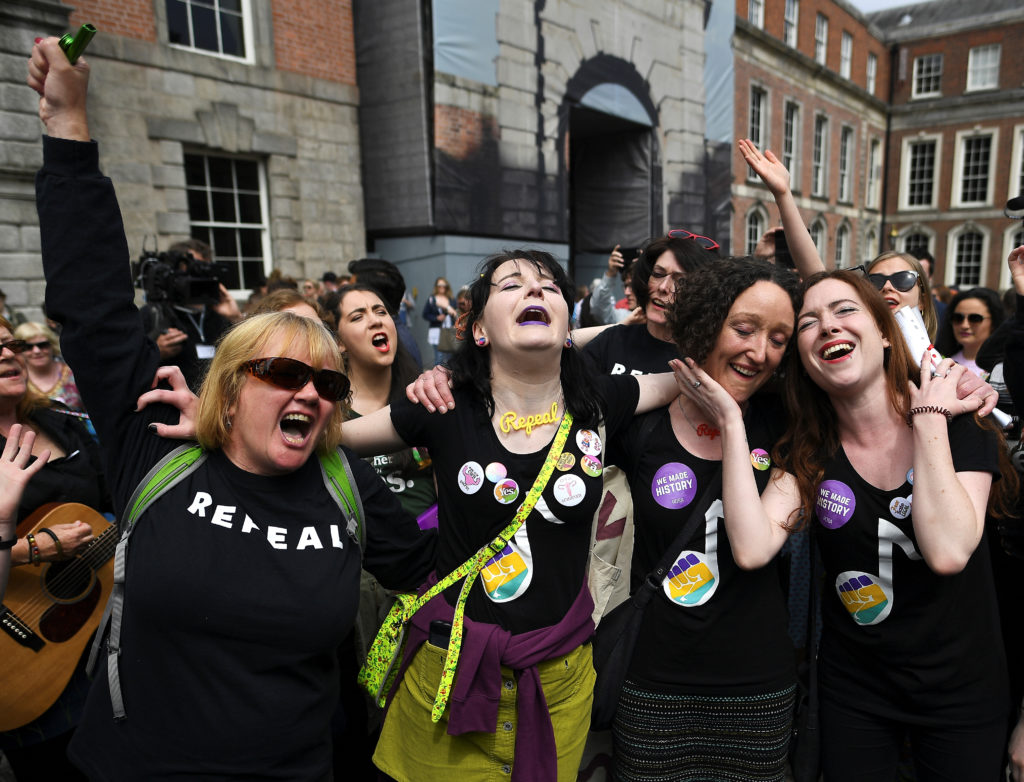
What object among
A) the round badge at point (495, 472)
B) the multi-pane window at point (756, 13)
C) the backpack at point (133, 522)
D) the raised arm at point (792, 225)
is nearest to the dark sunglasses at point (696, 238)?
the raised arm at point (792, 225)

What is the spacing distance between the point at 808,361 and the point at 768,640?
0.85 metres

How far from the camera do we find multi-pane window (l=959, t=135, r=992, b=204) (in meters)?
26.5

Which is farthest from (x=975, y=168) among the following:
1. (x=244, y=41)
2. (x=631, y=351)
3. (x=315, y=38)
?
(x=631, y=351)

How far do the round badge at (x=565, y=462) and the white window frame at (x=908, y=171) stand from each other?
32819mm

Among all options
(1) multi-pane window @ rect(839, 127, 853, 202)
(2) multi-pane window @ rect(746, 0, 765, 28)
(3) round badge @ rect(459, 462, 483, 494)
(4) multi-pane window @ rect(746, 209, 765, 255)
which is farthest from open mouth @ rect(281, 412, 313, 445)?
(1) multi-pane window @ rect(839, 127, 853, 202)

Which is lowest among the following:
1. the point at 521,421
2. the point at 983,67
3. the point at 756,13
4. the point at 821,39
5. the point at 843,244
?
the point at 521,421

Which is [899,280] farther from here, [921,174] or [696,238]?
[921,174]

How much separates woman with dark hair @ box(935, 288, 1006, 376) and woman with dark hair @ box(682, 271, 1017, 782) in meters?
2.60

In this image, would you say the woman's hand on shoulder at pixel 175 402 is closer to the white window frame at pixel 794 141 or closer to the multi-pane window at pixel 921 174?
the white window frame at pixel 794 141

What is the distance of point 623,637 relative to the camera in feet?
6.02

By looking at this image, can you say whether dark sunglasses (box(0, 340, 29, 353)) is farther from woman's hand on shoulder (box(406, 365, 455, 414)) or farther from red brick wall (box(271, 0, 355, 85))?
red brick wall (box(271, 0, 355, 85))

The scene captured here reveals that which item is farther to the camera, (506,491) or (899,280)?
(899,280)

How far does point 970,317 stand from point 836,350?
3.04 m

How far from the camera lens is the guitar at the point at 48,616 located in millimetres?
2244
